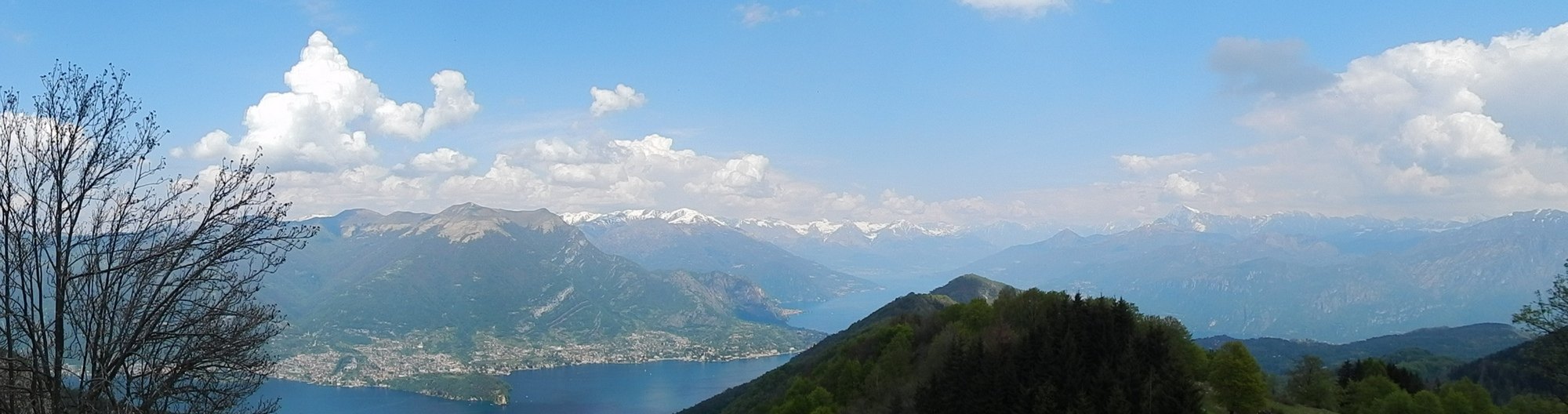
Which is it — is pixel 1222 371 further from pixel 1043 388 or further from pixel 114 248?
pixel 114 248

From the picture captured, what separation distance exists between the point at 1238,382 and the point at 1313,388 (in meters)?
15.5

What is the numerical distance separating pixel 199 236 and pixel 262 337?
190cm

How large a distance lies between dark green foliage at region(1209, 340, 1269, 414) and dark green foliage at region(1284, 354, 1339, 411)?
10.7 m

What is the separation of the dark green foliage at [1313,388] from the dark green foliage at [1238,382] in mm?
10743

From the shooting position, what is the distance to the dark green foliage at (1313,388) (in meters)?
49.4

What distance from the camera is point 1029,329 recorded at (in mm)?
39781

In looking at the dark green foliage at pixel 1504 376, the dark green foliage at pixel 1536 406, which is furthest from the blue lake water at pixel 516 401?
the dark green foliage at pixel 1536 406

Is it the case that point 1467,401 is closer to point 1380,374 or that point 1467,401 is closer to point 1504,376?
point 1380,374

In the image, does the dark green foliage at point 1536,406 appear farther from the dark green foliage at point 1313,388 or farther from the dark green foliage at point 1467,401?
the dark green foliage at point 1313,388

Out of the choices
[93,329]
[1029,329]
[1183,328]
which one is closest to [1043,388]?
[1029,329]

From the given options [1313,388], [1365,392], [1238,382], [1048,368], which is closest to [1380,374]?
[1365,392]

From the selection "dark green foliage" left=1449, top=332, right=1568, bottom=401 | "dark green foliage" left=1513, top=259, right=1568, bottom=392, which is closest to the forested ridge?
Result: "dark green foliage" left=1513, top=259, right=1568, bottom=392

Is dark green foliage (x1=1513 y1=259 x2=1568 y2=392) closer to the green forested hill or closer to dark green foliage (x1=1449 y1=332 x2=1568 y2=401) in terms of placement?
the green forested hill

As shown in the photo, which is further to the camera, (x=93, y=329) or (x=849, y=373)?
(x=849, y=373)
